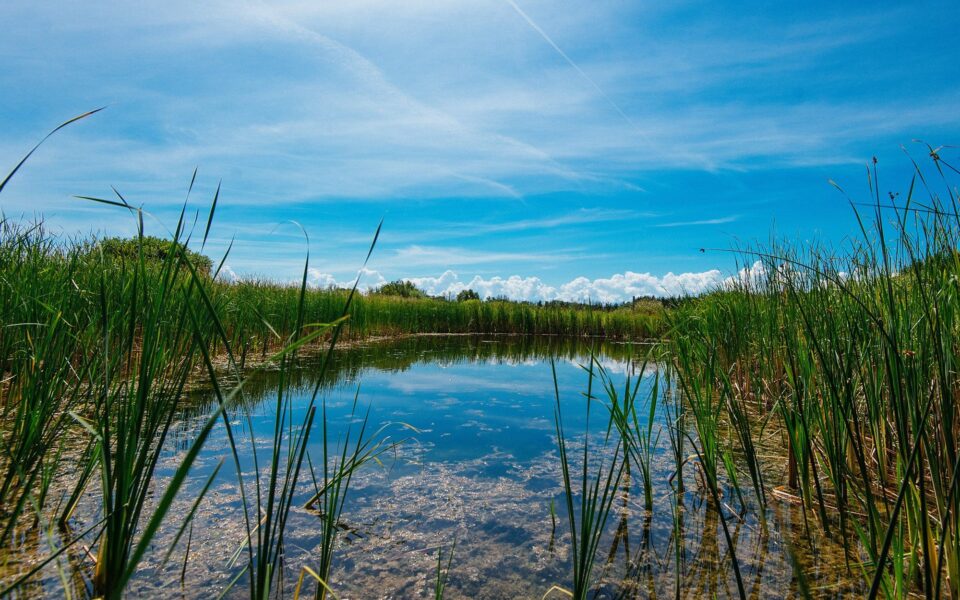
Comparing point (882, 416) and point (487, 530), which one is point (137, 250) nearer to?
point (487, 530)

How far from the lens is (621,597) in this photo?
5.12 feet

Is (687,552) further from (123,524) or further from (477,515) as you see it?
(123,524)

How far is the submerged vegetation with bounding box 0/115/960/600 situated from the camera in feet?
3.66

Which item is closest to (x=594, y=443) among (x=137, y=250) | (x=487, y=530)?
(x=487, y=530)

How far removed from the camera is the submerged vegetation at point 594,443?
1114 mm

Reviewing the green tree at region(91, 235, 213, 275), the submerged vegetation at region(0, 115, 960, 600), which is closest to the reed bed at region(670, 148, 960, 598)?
the submerged vegetation at region(0, 115, 960, 600)

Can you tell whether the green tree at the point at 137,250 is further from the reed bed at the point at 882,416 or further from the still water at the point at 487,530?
the reed bed at the point at 882,416

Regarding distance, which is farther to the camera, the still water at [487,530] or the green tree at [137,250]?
the still water at [487,530]

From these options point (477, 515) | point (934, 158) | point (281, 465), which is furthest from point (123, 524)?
point (934, 158)

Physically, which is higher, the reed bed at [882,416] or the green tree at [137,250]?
the green tree at [137,250]

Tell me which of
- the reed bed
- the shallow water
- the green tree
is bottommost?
the shallow water

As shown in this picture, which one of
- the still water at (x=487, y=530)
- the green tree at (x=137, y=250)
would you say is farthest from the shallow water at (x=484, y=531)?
the green tree at (x=137, y=250)

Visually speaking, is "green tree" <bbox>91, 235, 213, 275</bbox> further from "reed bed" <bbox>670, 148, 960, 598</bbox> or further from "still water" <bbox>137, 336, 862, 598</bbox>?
"reed bed" <bbox>670, 148, 960, 598</bbox>

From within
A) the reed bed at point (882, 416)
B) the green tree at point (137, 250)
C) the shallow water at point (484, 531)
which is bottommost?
the shallow water at point (484, 531)
